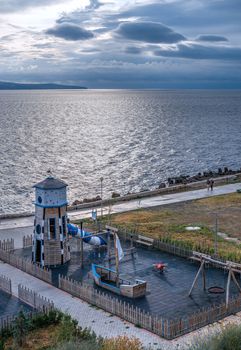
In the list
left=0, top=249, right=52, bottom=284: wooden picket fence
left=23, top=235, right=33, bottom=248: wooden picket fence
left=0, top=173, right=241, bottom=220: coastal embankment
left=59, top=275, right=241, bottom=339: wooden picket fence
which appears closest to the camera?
left=59, top=275, right=241, bottom=339: wooden picket fence

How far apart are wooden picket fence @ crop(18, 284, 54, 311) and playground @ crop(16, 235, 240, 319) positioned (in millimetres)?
3260

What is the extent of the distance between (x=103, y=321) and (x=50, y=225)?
1007 centimetres

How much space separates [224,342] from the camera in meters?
19.2

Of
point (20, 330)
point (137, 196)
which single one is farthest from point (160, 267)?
point (137, 196)

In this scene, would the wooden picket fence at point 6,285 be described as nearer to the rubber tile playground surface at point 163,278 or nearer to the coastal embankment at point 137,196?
the rubber tile playground surface at point 163,278

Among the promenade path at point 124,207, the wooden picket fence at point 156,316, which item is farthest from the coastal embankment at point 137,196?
the wooden picket fence at point 156,316

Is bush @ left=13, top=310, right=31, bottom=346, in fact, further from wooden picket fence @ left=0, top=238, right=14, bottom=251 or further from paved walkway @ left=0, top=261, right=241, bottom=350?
wooden picket fence @ left=0, top=238, right=14, bottom=251

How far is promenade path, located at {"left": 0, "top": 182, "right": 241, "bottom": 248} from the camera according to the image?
43.0 m

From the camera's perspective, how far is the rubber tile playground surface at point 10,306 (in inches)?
1062

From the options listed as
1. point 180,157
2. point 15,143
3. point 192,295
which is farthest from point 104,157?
point 192,295

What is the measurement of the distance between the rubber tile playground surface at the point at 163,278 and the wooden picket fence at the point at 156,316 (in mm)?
857

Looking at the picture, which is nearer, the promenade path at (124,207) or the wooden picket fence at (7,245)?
the wooden picket fence at (7,245)

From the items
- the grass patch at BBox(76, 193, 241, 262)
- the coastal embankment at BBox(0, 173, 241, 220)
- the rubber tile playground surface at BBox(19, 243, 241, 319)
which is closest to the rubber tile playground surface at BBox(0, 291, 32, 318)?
the rubber tile playground surface at BBox(19, 243, 241, 319)

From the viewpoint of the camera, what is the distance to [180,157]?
10912 centimetres
